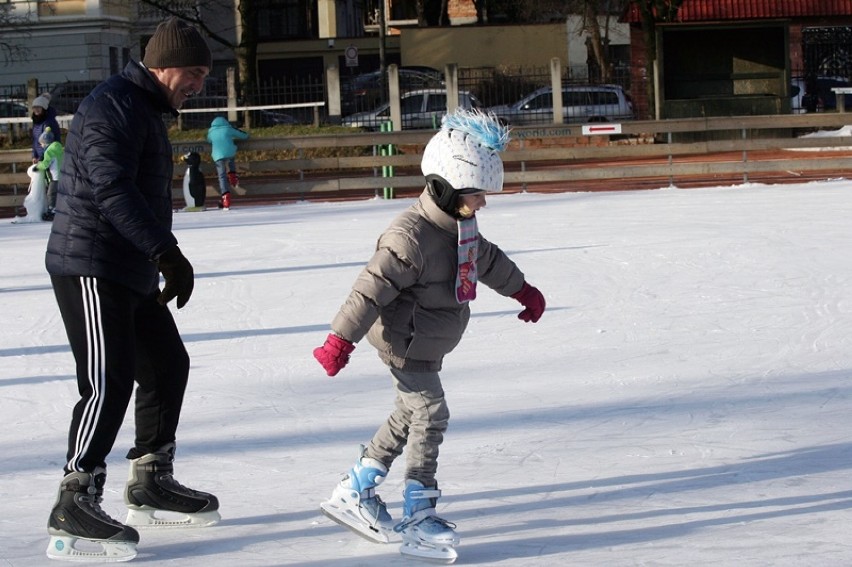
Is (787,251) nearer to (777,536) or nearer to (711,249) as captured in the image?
(711,249)

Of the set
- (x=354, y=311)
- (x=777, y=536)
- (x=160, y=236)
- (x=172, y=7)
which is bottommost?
(x=777, y=536)

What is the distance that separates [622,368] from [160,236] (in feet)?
10.2

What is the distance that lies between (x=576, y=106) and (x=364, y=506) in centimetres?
2006

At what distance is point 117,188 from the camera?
3615mm

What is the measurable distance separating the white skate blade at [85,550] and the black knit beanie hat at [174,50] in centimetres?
Answer: 142

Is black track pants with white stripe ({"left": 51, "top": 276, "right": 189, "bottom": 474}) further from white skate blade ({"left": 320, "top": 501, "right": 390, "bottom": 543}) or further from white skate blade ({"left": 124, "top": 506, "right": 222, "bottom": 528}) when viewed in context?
white skate blade ({"left": 320, "top": 501, "right": 390, "bottom": 543})

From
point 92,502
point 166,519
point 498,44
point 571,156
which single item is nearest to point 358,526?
point 166,519

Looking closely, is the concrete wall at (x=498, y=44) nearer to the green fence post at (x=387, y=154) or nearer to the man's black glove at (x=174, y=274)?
the green fence post at (x=387, y=154)

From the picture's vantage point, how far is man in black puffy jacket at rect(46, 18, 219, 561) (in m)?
3.65

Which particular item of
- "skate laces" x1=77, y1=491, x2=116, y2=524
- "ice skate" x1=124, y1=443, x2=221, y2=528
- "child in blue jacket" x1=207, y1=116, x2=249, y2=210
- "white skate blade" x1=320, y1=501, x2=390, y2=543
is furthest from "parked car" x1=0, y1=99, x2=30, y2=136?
"white skate blade" x1=320, y1=501, x2=390, y2=543

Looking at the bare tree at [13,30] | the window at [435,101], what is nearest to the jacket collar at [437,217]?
the window at [435,101]

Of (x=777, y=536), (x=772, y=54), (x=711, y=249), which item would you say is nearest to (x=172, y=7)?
(x=772, y=54)

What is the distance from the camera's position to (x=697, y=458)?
184 inches

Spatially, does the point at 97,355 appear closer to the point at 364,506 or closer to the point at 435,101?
the point at 364,506
